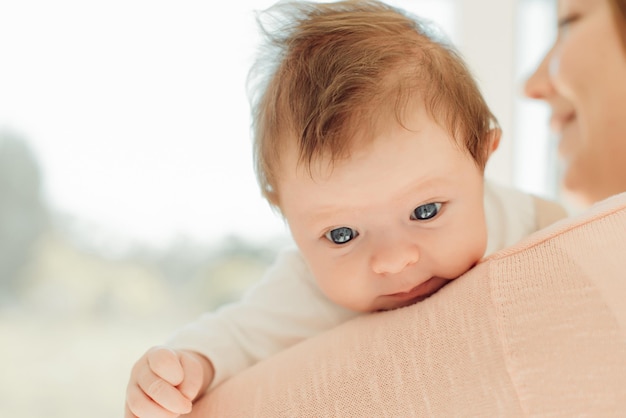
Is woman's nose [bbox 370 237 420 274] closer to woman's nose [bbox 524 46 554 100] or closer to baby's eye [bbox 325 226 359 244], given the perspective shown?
baby's eye [bbox 325 226 359 244]

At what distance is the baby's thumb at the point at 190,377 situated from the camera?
0.92m

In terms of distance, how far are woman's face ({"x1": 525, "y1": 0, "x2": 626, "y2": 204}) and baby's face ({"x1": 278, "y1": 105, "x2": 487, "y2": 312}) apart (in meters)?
0.44

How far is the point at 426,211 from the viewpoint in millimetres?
961

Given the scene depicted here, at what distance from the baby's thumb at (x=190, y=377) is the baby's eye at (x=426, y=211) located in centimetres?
35

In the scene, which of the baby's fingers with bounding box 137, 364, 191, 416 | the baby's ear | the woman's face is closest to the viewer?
the baby's fingers with bounding box 137, 364, 191, 416

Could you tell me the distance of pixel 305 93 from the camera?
3.12 ft

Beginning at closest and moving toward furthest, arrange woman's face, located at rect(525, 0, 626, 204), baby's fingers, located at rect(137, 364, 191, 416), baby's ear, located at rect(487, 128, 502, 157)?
1. baby's fingers, located at rect(137, 364, 191, 416)
2. baby's ear, located at rect(487, 128, 502, 157)
3. woman's face, located at rect(525, 0, 626, 204)

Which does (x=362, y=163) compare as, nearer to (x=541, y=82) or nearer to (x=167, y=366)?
(x=167, y=366)

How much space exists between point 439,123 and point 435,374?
361mm

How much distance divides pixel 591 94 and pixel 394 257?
24.8 inches

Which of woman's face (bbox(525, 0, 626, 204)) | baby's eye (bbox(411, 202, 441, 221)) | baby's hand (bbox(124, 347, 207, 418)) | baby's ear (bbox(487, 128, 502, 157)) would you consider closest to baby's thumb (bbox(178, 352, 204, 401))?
baby's hand (bbox(124, 347, 207, 418))

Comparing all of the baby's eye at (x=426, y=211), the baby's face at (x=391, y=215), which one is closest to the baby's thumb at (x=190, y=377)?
the baby's face at (x=391, y=215)

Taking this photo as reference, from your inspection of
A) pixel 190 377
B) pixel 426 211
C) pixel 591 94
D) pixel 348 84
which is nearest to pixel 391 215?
pixel 426 211

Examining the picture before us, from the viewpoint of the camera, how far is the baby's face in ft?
2.99
